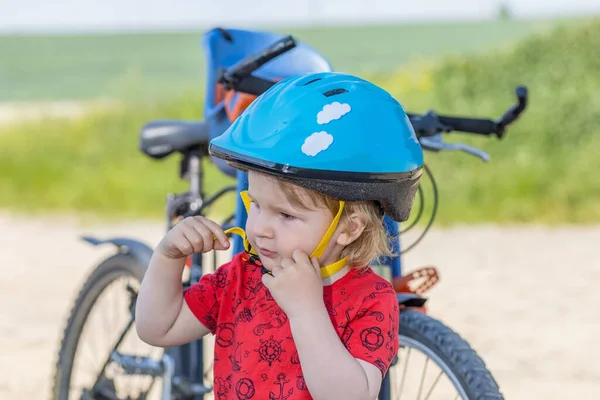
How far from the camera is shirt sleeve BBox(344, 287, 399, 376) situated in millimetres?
2174

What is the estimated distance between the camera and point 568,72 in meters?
12.1

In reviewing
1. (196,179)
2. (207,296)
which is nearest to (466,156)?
(196,179)

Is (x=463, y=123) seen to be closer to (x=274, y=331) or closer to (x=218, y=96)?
(x=218, y=96)

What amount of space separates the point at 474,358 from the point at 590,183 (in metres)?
8.20

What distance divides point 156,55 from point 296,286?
16.7 meters

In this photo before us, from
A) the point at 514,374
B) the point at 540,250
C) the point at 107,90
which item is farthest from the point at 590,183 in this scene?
the point at 107,90

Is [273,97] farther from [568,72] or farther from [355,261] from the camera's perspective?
[568,72]

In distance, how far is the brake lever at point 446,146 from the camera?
2955 mm

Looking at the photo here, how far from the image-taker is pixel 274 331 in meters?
2.31

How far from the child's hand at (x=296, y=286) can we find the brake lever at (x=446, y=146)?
93 cm

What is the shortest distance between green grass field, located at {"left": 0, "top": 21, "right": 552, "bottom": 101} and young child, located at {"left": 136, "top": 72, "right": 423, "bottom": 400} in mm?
11218

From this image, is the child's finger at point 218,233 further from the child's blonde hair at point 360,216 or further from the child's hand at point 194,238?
the child's blonde hair at point 360,216

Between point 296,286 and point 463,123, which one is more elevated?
point 463,123

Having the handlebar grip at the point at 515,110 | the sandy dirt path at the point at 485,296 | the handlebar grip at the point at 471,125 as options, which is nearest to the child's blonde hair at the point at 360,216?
the handlebar grip at the point at 471,125
